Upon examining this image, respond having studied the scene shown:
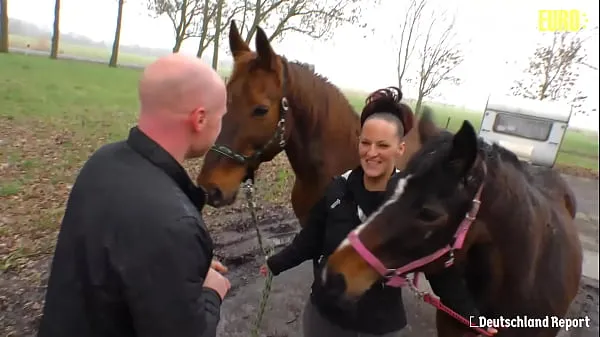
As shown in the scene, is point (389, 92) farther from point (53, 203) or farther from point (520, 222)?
point (53, 203)

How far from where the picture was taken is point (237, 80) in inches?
96.7

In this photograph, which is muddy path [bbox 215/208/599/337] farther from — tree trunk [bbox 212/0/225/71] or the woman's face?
the woman's face

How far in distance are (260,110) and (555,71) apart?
3399mm

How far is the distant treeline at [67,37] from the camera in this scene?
9.69ft

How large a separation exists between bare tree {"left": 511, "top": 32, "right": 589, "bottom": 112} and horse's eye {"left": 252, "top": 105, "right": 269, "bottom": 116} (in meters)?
2.69

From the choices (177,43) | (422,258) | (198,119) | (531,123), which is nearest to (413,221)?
(422,258)

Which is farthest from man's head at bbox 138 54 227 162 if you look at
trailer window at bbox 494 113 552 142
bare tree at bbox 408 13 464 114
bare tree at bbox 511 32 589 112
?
trailer window at bbox 494 113 552 142

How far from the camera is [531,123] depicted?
5414 millimetres

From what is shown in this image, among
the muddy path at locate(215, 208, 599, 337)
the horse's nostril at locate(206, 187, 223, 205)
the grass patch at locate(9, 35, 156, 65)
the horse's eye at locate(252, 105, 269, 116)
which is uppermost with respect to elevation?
the grass patch at locate(9, 35, 156, 65)

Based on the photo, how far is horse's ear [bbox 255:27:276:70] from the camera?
91.3 inches

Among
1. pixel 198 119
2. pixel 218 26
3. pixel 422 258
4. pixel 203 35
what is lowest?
pixel 422 258

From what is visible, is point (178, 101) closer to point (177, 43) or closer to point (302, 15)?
point (177, 43)

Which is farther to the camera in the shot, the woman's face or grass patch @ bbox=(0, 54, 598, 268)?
grass patch @ bbox=(0, 54, 598, 268)

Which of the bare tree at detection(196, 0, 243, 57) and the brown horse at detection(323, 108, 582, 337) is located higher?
the bare tree at detection(196, 0, 243, 57)
